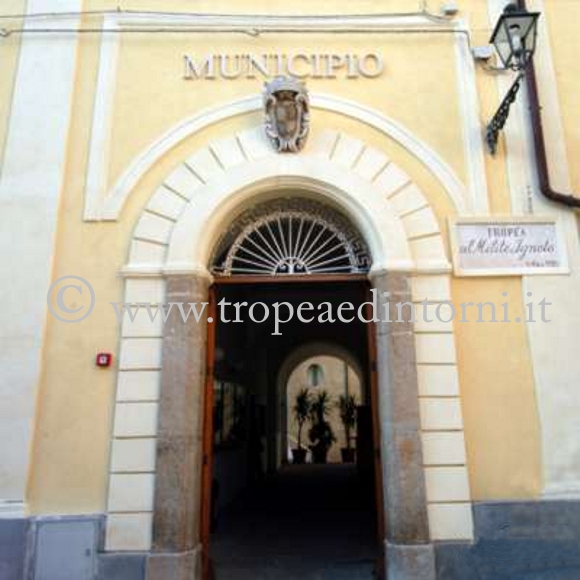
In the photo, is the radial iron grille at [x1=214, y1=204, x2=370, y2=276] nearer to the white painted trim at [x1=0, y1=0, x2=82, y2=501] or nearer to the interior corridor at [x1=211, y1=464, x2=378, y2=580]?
the white painted trim at [x1=0, y1=0, x2=82, y2=501]

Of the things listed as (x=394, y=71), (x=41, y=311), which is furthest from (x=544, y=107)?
(x=41, y=311)

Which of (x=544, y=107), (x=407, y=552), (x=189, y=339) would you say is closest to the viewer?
(x=407, y=552)

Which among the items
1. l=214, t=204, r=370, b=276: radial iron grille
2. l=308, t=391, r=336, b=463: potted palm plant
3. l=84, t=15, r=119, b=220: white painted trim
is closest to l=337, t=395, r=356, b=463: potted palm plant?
l=308, t=391, r=336, b=463: potted palm plant

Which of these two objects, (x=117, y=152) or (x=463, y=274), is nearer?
(x=463, y=274)

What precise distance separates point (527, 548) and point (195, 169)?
4583mm

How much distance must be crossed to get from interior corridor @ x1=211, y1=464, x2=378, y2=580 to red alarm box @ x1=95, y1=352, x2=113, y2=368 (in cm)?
226

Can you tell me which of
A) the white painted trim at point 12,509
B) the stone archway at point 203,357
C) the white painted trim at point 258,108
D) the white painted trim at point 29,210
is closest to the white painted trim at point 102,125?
the white painted trim at point 258,108

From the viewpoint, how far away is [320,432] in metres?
19.0

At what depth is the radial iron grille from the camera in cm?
554

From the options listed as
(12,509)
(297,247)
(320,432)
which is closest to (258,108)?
(297,247)

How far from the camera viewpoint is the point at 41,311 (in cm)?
510

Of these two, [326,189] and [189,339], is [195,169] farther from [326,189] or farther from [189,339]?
[189,339]
